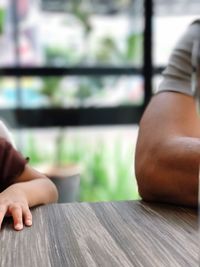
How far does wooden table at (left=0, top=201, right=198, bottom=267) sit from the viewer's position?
59 cm

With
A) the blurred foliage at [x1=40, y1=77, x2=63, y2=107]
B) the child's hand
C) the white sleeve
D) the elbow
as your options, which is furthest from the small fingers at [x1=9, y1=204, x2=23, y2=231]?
the blurred foliage at [x1=40, y1=77, x2=63, y2=107]

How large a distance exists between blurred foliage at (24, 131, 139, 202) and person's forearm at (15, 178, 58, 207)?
5.71ft

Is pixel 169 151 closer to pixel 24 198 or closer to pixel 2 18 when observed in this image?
pixel 24 198

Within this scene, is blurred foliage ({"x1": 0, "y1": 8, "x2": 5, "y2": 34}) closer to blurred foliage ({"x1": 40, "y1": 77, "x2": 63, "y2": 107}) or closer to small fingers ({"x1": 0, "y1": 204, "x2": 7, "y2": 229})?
blurred foliage ({"x1": 40, "y1": 77, "x2": 63, "y2": 107})

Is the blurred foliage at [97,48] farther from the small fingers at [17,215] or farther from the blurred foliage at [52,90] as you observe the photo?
the small fingers at [17,215]

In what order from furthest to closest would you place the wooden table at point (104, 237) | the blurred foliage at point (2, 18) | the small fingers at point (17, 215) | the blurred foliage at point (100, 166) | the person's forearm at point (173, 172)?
the blurred foliage at point (100, 166)
the blurred foliage at point (2, 18)
the person's forearm at point (173, 172)
the small fingers at point (17, 215)
the wooden table at point (104, 237)

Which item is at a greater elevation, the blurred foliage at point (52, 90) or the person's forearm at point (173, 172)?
the person's forearm at point (173, 172)

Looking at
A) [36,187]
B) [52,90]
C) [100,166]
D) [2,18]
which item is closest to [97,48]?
[52,90]

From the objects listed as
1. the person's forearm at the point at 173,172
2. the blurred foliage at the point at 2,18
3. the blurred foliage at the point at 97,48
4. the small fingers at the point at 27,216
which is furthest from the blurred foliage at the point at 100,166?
the small fingers at the point at 27,216

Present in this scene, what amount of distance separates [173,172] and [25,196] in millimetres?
307

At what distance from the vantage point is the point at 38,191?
0.95m

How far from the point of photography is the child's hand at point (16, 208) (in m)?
0.75

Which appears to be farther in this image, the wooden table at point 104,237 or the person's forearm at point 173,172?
the person's forearm at point 173,172

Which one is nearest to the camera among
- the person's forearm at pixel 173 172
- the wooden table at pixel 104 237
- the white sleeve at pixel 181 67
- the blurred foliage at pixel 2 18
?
the wooden table at pixel 104 237
